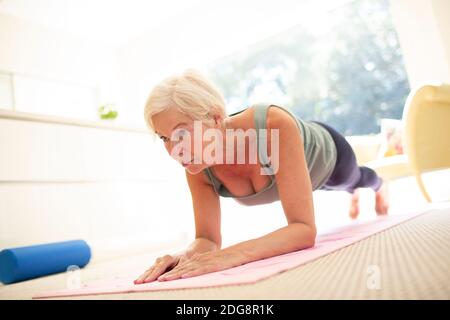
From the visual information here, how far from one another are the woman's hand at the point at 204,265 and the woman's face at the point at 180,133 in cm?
30

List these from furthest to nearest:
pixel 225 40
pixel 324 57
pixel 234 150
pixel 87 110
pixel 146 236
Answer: pixel 324 57 → pixel 87 110 → pixel 225 40 → pixel 146 236 → pixel 234 150

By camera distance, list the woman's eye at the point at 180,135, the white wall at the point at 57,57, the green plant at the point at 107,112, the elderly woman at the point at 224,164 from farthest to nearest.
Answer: the white wall at the point at 57,57 → the green plant at the point at 107,112 → the woman's eye at the point at 180,135 → the elderly woman at the point at 224,164

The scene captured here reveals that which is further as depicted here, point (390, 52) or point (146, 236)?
point (390, 52)

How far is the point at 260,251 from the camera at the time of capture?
0.88m

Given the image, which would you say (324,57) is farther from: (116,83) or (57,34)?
(57,34)

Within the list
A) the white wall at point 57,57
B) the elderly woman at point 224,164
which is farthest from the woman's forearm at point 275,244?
the white wall at point 57,57

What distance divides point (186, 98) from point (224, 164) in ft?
1.07

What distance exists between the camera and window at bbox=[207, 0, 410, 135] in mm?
5191

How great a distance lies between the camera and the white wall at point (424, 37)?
3.04 m

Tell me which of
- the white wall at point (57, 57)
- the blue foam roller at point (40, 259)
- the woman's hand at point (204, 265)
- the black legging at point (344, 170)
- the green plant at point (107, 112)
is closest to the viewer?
the woman's hand at point (204, 265)

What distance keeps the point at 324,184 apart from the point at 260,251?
0.94 metres

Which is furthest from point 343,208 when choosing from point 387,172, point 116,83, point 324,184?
point 116,83

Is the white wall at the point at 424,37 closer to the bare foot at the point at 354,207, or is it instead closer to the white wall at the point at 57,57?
the bare foot at the point at 354,207

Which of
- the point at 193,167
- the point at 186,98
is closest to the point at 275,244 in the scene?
the point at 193,167
